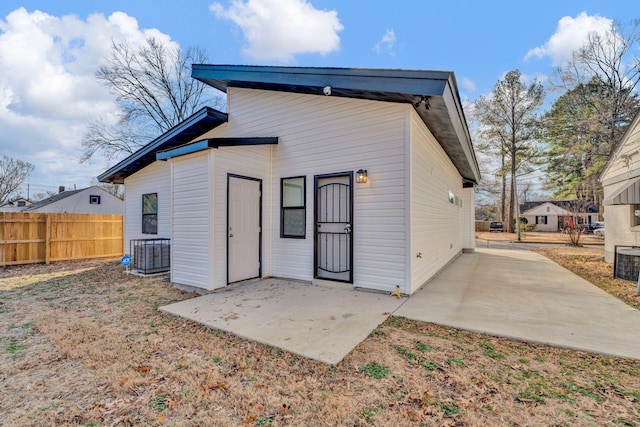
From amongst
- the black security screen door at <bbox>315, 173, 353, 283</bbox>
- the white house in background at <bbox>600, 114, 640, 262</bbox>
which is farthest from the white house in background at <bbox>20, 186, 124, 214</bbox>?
the white house in background at <bbox>600, 114, 640, 262</bbox>

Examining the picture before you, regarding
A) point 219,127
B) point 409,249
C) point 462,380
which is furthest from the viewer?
point 219,127

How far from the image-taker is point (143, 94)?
1555cm

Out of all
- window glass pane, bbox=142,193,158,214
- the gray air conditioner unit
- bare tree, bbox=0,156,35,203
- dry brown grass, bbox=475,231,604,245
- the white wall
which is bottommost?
dry brown grass, bbox=475,231,604,245

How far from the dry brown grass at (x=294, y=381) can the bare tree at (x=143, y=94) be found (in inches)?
567

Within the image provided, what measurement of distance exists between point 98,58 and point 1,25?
6567 millimetres

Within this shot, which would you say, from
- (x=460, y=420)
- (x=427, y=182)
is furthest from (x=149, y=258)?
(x=460, y=420)

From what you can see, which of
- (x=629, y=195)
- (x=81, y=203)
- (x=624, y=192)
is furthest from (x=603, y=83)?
(x=81, y=203)

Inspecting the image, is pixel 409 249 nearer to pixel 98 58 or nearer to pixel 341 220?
pixel 341 220

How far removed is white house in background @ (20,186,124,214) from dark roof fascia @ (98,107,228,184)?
57.2 feet

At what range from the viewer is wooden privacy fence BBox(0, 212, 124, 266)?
8.18 metres

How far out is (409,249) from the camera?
466 cm

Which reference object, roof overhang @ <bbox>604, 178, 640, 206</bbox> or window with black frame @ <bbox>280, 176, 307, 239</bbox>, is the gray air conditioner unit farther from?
roof overhang @ <bbox>604, 178, 640, 206</bbox>

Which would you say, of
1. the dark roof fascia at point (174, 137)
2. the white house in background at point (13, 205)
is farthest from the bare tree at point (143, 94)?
the white house in background at point (13, 205)

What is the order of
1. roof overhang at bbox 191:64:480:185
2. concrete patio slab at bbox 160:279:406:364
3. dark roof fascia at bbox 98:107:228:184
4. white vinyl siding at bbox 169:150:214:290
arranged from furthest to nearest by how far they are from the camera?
dark roof fascia at bbox 98:107:228:184
white vinyl siding at bbox 169:150:214:290
roof overhang at bbox 191:64:480:185
concrete patio slab at bbox 160:279:406:364
